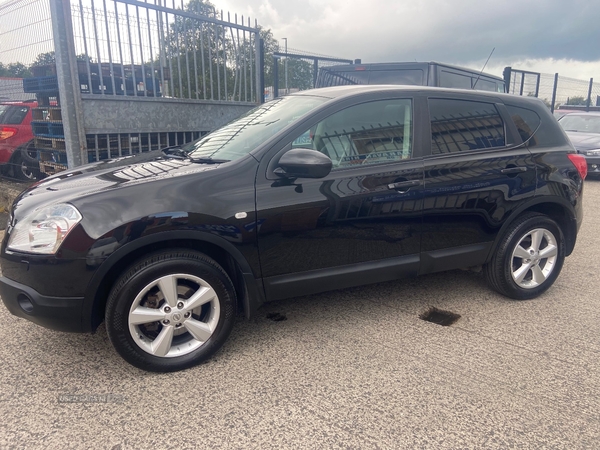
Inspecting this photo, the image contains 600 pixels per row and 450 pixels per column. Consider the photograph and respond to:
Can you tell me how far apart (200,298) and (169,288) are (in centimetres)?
19

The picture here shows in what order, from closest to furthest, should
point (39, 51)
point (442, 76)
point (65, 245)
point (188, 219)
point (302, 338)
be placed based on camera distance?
point (65, 245) → point (188, 219) → point (302, 338) → point (39, 51) → point (442, 76)

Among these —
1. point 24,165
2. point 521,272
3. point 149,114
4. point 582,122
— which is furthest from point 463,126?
point 582,122

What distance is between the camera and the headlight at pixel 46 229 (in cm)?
249

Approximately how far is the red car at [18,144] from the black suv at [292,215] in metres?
4.99

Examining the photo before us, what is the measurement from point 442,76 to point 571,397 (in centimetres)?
514

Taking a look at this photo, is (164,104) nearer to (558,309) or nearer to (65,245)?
(65,245)

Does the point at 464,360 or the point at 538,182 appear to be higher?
the point at 538,182

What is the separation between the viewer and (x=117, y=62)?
5836 millimetres

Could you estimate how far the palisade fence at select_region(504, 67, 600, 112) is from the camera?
1220 centimetres

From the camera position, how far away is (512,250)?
3.78 meters

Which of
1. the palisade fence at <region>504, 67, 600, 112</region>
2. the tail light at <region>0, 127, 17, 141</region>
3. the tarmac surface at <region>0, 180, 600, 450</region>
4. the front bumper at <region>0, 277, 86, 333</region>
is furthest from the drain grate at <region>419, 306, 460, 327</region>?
the tail light at <region>0, 127, 17, 141</region>

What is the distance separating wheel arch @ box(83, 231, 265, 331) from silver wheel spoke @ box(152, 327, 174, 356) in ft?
1.19

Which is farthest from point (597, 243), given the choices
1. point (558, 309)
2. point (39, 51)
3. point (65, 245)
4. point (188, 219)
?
point (39, 51)

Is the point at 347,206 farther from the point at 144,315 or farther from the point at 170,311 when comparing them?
the point at 144,315
